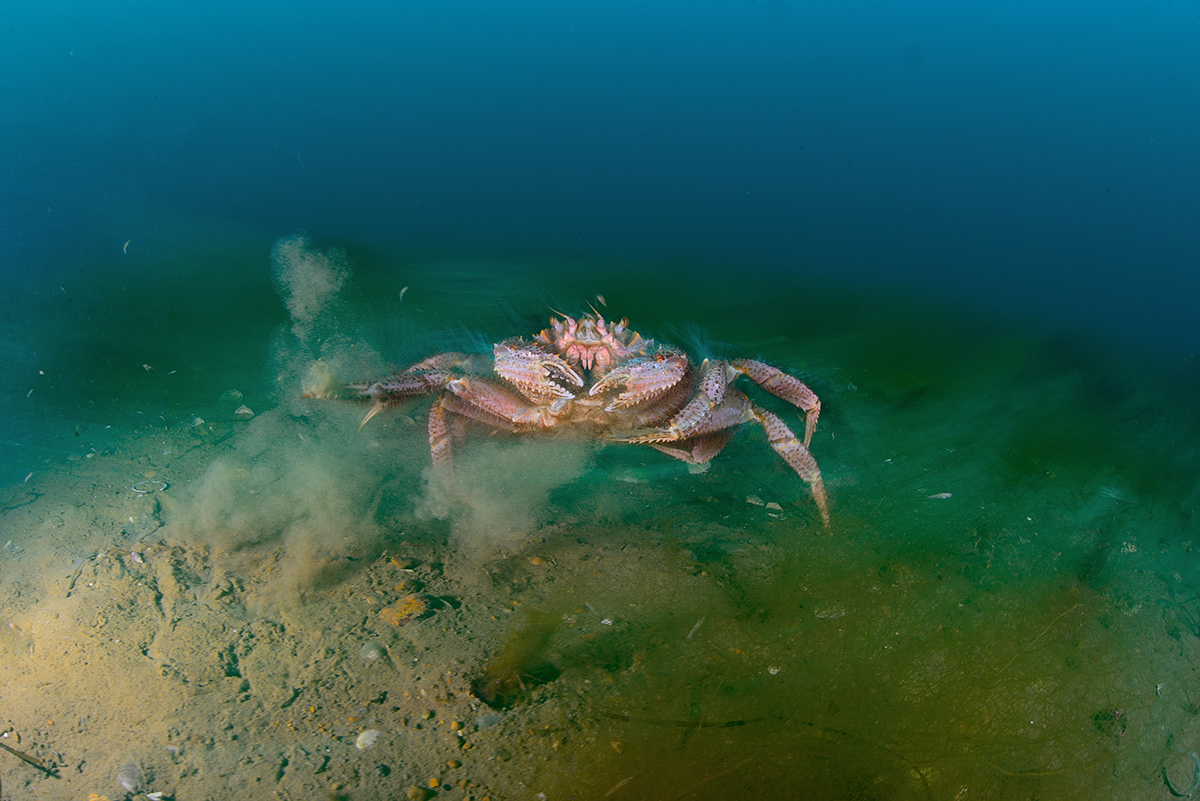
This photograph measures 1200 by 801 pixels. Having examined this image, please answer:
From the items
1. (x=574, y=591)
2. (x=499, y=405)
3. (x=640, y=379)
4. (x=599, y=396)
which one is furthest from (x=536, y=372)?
(x=574, y=591)

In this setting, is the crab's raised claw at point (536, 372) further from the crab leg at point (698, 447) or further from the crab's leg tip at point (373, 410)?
the crab's leg tip at point (373, 410)

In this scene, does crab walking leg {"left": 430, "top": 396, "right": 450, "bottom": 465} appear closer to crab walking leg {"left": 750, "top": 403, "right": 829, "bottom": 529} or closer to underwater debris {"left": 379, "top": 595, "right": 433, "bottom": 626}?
underwater debris {"left": 379, "top": 595, "right": 433, "bottom": 626}

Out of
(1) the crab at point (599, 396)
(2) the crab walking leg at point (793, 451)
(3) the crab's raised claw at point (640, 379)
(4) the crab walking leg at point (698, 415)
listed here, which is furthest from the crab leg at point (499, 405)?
(2) the crab walking leg at point (793, 451)

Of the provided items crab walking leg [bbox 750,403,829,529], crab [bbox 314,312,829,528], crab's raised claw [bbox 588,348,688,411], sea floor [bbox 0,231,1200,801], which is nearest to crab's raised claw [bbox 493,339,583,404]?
crab [bbox 314,312,829,528]

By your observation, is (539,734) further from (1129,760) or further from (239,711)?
(1129,760)

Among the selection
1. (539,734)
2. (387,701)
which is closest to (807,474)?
(539,734)
